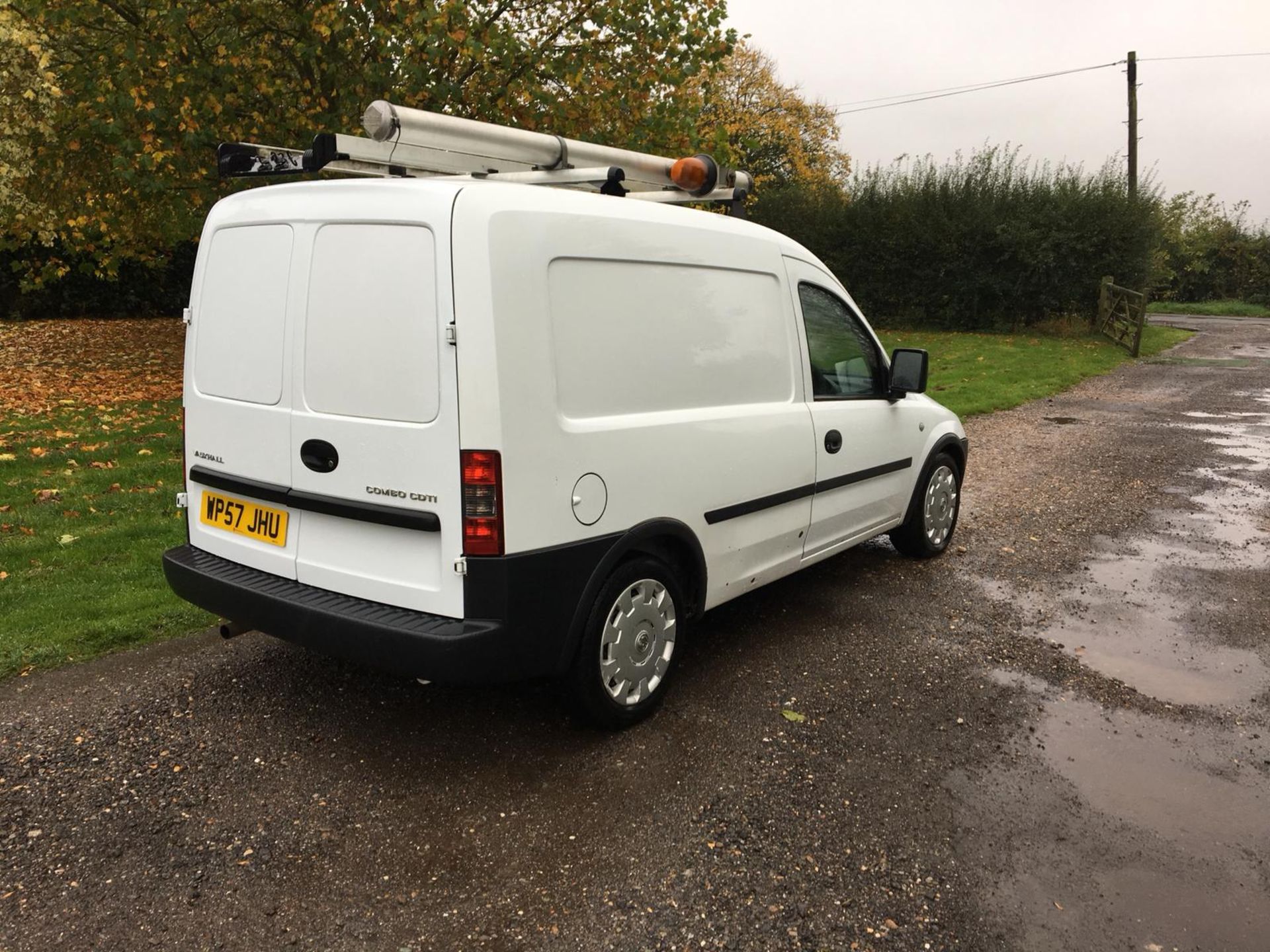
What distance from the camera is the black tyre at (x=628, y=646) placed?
11.2ft

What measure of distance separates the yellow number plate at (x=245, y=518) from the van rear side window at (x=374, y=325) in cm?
52

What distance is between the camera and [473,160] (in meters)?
3.80

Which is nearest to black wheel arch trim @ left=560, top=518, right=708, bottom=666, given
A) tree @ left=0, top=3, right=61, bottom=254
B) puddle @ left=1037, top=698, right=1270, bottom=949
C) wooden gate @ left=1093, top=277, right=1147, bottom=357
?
puddle @ left=1037, top=698, right=1270, bottom=949

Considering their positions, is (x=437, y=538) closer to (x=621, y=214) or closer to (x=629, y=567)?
(x=629, y=567)

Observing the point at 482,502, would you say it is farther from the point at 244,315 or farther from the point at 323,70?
the point at 323,70

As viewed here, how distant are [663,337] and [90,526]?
480 cm

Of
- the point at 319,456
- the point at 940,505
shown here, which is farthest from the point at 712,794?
the point at 940,505

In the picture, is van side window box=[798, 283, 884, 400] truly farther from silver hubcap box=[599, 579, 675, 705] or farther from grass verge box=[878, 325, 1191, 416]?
grass verge box=[878, 325, 1191, 416]

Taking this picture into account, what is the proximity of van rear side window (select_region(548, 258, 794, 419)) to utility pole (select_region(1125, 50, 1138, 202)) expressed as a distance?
24340mm

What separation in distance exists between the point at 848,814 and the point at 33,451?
849cm

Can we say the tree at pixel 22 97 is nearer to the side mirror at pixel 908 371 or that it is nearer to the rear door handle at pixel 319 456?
the rear door handle at pixel 319 456

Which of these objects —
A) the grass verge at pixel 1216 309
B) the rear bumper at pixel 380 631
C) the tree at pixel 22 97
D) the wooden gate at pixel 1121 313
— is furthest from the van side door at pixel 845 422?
the grass verge at pixel 1216 309

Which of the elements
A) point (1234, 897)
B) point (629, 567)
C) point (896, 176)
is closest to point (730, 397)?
point (629, 567)

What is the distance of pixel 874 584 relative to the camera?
219 inches
